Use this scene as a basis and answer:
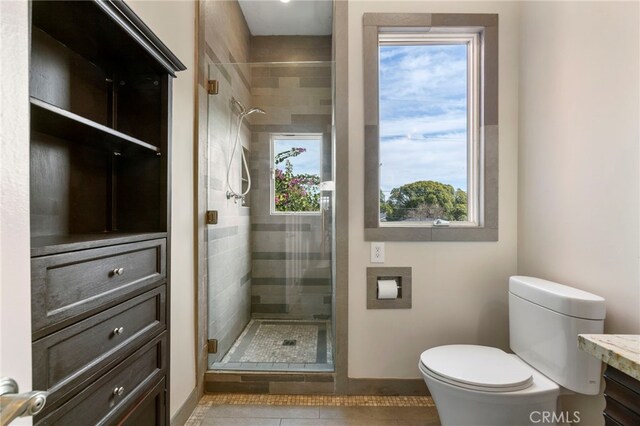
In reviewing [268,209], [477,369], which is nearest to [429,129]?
[268,209]

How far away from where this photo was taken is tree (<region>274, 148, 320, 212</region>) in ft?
8.10

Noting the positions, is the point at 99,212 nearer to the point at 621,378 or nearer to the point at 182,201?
the point at 182,201

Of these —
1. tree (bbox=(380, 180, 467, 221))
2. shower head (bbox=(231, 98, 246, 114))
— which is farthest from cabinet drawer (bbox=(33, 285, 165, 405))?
shower head (bbox=(231, 98, 246, 114))

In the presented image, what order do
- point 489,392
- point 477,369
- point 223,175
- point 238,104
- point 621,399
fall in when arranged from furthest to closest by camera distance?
point 238,104, point 223,175, point 477,369, point 489,392, point 621,399

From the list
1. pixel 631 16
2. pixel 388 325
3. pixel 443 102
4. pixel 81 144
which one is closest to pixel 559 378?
pixel 388 325

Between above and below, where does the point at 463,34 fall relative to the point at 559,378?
above

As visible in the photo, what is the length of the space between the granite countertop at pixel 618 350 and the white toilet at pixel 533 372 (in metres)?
0.38

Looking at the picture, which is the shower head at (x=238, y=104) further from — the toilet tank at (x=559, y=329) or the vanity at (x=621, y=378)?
the vanity at (x=621, y=378)

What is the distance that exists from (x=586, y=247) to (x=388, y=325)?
3.69ft

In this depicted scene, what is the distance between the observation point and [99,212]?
121 centimetres

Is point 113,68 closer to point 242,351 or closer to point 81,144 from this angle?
point 81,144

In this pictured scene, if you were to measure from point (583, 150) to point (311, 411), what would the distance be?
6.49 feet

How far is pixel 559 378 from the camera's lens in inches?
56.7

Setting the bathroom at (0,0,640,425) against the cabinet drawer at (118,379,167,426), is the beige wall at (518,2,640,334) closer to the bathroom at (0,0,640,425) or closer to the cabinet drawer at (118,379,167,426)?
the bathroom at (0,0,640,425)
